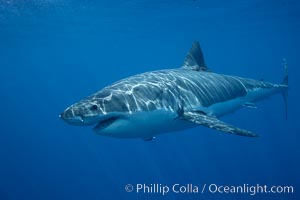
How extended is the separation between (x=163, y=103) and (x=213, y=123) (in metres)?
1.11

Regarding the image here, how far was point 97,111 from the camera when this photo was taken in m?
4.99

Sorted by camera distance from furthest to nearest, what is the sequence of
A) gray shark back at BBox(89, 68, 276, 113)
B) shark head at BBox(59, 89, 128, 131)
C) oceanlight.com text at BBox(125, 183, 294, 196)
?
oceanlight.com text at BBox(125, 183, 294, 196)
gray shark back at BBox(89, 68, 276, 113)
shark head at BBox(59, 89, 128, 131)

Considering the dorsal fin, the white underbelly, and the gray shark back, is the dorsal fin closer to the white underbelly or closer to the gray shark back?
the gray shark back

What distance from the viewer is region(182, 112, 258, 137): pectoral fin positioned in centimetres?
556

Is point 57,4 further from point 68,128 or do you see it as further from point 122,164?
point 68,128

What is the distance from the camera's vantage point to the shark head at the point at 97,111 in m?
4.83

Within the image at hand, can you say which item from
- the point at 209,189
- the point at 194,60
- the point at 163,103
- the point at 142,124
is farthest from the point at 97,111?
the point at 209,189

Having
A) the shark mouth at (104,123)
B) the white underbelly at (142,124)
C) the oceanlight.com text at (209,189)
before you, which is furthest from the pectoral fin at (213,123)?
the oceanlight.com text at (209,189)

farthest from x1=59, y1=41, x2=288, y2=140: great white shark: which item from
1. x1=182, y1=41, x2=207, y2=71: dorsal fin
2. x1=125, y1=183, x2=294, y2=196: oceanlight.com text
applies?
x1=125, y1=183, x2=294, y2=196: oceanlight.com text

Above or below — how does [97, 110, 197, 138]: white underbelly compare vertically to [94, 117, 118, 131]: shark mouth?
below

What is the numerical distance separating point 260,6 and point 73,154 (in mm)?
24706

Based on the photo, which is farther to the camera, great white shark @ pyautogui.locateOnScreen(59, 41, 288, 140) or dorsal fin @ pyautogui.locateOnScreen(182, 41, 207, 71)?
dorsal fin @ pyautogui.locateOnScreen(182, 41, 207, 71)

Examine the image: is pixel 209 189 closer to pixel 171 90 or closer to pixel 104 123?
pixel 171 90

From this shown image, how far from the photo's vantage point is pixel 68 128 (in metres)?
42.8
